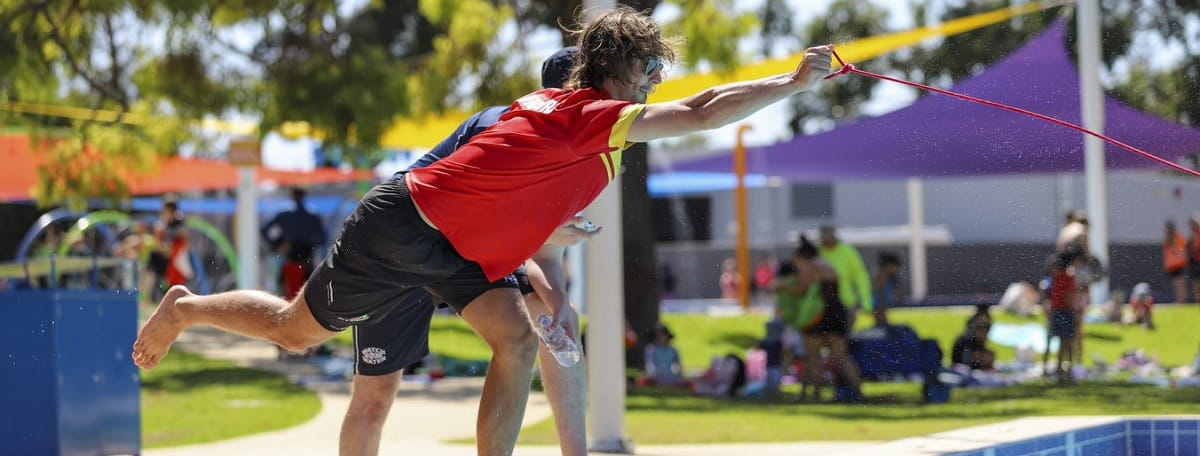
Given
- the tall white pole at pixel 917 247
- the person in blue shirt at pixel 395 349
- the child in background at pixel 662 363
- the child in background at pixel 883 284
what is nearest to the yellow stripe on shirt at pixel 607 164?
the person in blue shirt at pixel 395 349

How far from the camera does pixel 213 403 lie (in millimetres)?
10031

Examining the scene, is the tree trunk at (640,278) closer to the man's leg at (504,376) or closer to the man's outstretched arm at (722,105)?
the man's leg at (504,376)

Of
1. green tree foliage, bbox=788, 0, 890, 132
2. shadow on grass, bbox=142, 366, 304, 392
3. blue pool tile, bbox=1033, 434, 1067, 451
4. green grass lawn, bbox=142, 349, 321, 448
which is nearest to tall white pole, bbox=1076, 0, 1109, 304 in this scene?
shadow on grass, bbox=142, 366, 304, 392

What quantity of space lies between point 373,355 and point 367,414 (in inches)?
7.9

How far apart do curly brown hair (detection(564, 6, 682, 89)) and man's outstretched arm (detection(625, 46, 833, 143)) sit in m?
0.35

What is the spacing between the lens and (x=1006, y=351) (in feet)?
44.8

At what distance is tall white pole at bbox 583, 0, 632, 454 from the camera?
666cm

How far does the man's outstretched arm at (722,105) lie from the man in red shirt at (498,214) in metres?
0.02

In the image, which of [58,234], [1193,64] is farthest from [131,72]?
[1193,64]

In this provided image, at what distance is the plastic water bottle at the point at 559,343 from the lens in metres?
4.33

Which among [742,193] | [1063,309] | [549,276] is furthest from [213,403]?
[742,193]

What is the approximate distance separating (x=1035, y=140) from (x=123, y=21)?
27.7 ft

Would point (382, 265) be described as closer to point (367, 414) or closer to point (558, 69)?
point (367, 414)

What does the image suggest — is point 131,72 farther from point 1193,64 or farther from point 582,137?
point 1193,64
